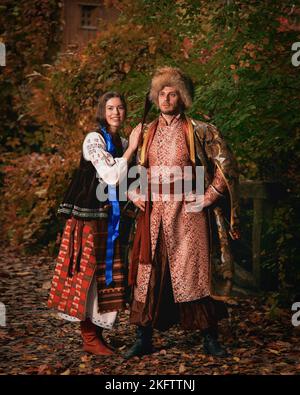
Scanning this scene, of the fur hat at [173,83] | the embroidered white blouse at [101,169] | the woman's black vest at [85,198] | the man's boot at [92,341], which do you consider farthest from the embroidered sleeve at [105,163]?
the man's boot at [92,341]

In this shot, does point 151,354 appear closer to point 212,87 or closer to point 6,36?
point 212,87

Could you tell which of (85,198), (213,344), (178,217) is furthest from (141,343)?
(85,198)

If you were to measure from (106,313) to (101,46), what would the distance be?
4.20 meters

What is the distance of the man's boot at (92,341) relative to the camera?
5469 millimetres

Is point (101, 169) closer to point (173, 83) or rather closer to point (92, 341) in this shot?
point (173, 83)

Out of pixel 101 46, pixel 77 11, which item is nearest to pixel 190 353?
pixel 101 46

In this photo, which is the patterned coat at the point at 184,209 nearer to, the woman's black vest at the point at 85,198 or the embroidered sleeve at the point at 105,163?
the embroidered sleeve at the point at 105,163

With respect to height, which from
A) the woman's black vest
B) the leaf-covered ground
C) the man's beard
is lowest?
the leaf-covered ground

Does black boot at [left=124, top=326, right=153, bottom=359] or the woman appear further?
black boot at [left=124, top=326, right=153, bottom=359]

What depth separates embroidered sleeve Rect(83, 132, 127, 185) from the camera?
5129mm

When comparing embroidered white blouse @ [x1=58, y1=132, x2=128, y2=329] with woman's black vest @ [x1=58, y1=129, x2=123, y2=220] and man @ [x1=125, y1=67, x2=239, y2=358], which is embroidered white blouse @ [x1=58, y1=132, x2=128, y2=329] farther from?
man @ [x1=125, y1=67, x2=239, y2=358]

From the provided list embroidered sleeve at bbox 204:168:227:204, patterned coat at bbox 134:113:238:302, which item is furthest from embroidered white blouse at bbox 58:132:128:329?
embroidered sleeve at bbox 204:168:227:204

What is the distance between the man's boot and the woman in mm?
46

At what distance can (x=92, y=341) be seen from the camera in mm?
5516
